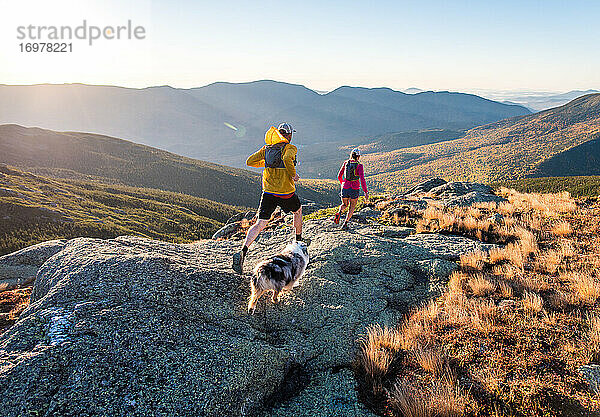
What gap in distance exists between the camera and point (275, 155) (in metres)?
6.33

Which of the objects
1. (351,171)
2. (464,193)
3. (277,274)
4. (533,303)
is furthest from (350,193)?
(464,193)

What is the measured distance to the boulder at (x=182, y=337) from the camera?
10.1 feet

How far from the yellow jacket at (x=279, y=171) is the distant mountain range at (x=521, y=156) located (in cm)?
10645

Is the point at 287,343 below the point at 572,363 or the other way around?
below

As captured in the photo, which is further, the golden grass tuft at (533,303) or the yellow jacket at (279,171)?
the yellow jacket at (279,171)

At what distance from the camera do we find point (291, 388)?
3.88 metres

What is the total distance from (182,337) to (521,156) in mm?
148204

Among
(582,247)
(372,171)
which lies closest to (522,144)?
(372,171)

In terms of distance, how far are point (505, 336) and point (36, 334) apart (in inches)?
244

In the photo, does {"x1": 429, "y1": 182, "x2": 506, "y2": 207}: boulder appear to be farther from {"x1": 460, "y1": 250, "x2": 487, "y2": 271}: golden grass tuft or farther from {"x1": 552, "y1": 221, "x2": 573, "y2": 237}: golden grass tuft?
{"x1": 460, "y1": 250, "x2": 487, "y2": 271}: golden grass tuft

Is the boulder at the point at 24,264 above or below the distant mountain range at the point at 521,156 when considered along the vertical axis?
below

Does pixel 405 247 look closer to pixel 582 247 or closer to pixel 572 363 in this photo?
pixel 582 247

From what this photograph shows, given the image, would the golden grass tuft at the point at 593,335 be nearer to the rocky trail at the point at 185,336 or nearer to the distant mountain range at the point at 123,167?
the rocky trail at the point at 185,336

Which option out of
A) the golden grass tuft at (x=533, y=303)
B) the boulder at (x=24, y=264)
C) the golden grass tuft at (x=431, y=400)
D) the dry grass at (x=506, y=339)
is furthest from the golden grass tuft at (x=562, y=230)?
the boulder at (x=24, y=264)
